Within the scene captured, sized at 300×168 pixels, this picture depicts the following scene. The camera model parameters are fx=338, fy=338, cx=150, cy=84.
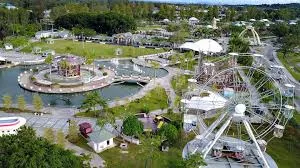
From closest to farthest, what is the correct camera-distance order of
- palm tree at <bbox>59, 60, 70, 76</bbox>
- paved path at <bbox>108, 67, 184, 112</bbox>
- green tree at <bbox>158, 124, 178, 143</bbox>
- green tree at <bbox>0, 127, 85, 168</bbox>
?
green tree at <bbox>0, 127, 85, 168</bbox>, green tree at <bbox>158, 124, 178, 143</bbox>, paved path at <bbox>108, 67, 184, 112</bbox>, palm tree at <bbox>59, 60, 70, 76</bbox>

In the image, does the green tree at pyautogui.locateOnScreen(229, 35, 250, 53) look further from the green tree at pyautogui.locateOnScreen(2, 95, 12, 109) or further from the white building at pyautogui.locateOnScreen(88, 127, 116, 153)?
the green tree at pyautogui.locateOnScreen(2, 95, 12, 109)

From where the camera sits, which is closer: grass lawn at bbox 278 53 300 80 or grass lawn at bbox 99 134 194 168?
grass lawn at bbox 99 134 194 168

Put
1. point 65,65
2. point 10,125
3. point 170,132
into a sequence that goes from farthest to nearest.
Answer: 1. point 65,65
2. point 170,132
3. point 10,125

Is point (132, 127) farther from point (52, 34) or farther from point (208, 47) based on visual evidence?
point (52, 34)

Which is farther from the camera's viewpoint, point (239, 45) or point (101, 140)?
point (239, 45)

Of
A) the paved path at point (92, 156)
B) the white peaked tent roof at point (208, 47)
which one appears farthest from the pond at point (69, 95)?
the paved path at point (92, 156)

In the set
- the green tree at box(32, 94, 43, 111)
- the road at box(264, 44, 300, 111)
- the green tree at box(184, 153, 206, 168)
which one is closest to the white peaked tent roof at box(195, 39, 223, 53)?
Answer: the road at box(264, 44, 300, 111)

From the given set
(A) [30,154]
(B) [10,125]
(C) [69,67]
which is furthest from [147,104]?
(A) [30,154]
